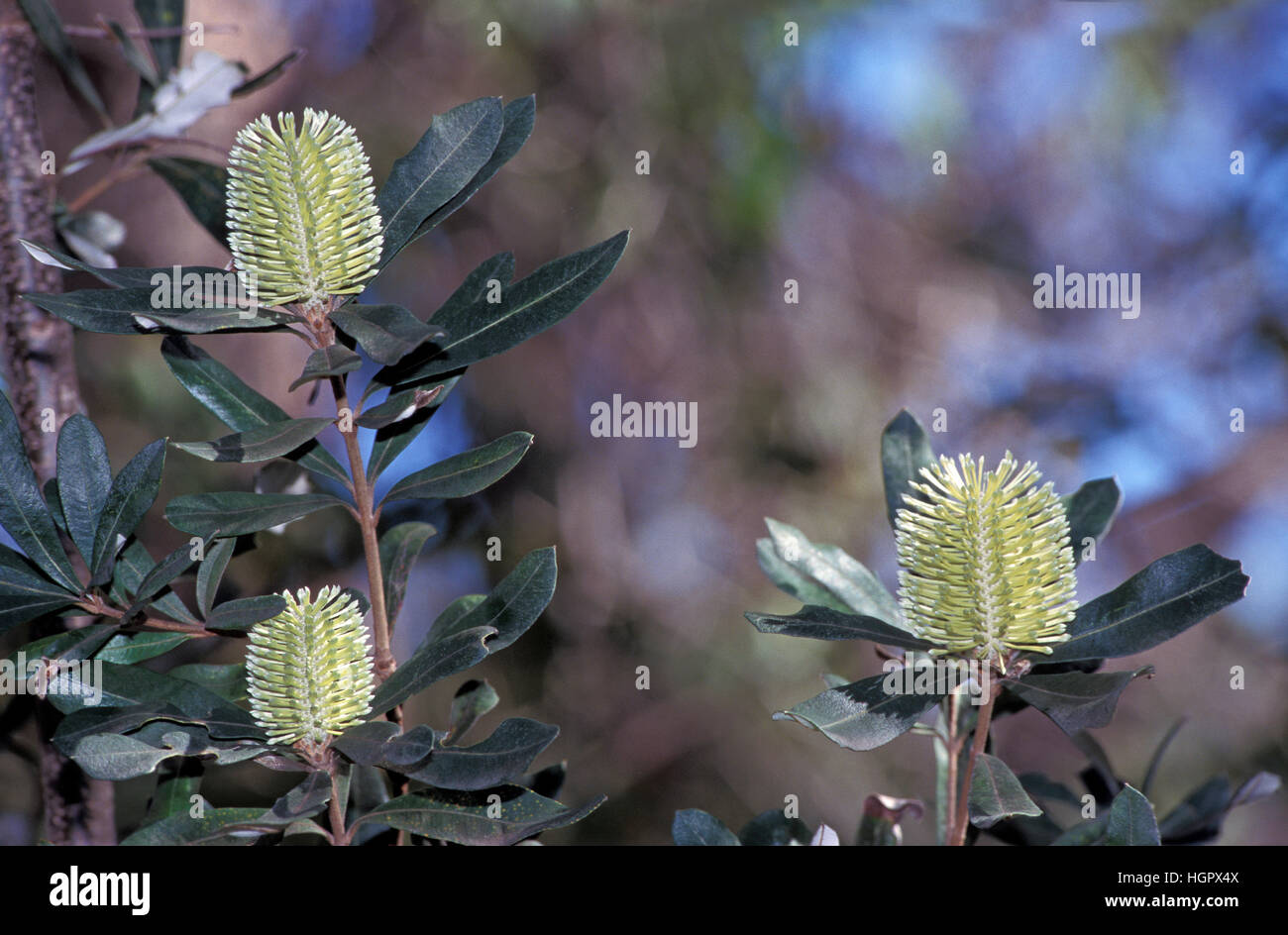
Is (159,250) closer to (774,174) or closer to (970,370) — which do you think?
(774,174)

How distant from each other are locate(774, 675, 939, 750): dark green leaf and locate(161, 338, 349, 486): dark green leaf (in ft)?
0.49

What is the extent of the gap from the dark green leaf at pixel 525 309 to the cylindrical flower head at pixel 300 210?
33mm

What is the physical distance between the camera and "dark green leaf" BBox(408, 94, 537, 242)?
278mm

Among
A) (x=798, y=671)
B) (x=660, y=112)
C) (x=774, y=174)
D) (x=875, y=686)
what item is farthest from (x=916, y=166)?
(x=875, y=686)

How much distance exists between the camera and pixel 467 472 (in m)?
0.27

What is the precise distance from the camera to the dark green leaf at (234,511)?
0.25 meters

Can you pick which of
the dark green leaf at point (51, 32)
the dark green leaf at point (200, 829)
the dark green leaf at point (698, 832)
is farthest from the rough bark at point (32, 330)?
the dark green leaf at point (698, 832)

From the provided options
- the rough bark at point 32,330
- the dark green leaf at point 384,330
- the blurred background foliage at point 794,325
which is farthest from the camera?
the blurred background foliage at point 794,325

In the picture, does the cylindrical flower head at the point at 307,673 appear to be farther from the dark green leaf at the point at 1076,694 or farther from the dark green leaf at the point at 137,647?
the dark green leaf at the point at 1076,694

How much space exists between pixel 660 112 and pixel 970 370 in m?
0.42

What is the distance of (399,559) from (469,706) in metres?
0.05

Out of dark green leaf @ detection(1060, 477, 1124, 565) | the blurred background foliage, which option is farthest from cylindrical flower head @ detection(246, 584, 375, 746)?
the blurred background foliage

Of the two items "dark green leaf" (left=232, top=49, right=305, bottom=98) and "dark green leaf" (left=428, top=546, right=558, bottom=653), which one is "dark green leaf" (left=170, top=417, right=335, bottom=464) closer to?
"dark green leaf" (left=428, top=546, right=558, bottom=653)

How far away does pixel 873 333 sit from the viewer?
1.02 m
